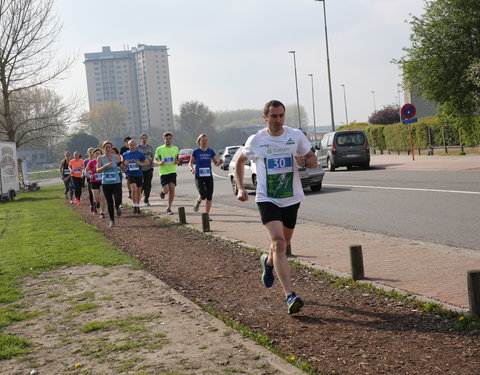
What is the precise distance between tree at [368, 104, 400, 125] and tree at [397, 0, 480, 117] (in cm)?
2746

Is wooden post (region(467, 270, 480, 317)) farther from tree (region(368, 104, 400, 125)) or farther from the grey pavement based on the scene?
tree (region(368, 104, 400, 125))

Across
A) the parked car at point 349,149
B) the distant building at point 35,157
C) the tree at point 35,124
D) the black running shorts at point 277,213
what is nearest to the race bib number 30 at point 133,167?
the black running shorts at point 277,213

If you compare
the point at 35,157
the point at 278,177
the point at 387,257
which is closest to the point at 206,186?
the point at 387,257

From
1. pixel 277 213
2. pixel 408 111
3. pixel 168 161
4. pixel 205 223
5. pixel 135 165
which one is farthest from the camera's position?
pixel 408 111

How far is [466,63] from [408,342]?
3052 cm

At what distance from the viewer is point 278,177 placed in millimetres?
6293

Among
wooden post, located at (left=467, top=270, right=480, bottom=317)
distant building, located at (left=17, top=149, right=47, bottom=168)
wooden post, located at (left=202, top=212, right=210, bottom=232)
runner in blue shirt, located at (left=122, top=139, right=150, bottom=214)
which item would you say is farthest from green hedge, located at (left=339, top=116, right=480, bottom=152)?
distant building, located at (left=17, top=149, right=47, bottom=168)

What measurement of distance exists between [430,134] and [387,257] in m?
28.8

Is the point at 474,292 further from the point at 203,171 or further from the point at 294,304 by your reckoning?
the point at 203,171

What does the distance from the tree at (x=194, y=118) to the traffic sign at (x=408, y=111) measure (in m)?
145

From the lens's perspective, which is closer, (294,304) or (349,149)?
(294,304)

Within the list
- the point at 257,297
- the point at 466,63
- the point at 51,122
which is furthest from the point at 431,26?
the point at 257,297

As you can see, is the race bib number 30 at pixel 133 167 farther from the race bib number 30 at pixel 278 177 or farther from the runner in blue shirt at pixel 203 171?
the race bib number 30 at pixel 278 177

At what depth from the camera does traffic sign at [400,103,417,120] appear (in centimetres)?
3120
